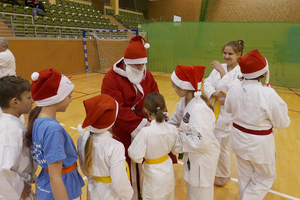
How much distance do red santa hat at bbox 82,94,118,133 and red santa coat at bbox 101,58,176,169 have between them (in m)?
0.51

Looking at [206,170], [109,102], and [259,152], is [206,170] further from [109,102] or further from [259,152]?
[109,102]

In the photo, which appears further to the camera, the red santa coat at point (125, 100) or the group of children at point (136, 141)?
the red santa coat at point (125, 100)

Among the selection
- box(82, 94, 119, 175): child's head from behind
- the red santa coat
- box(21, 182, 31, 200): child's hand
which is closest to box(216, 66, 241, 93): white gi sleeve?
the red santa coat

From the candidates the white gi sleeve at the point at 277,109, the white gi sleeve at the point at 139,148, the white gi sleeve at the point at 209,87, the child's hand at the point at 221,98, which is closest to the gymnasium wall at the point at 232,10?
the white gi sleeve at the point at 209,87

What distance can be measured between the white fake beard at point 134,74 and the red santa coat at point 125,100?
47 mm

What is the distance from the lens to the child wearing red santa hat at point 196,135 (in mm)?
1518

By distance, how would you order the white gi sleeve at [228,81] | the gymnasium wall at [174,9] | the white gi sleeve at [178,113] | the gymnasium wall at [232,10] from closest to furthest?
the white gi sleeve at [178,113]
the white gi sleeve at [228,81]
the gymnasium wall at [232,10]
the gymnasium wall at [174,9]

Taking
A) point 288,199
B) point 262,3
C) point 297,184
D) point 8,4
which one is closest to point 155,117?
point 288,199

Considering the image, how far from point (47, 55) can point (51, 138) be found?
8451mm

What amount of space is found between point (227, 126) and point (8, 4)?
9.68 meters

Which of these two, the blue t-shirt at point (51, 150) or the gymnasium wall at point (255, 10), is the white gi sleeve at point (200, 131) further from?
the gymnasium wall at point (255, 10)

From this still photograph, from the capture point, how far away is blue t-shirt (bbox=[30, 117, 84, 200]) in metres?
1.06

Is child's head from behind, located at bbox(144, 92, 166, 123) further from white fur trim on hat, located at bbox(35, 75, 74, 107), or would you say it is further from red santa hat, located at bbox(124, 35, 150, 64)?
white fur trim on hat, located at bbox(35, 75, 74, 107)

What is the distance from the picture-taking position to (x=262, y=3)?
1262 centimetres
